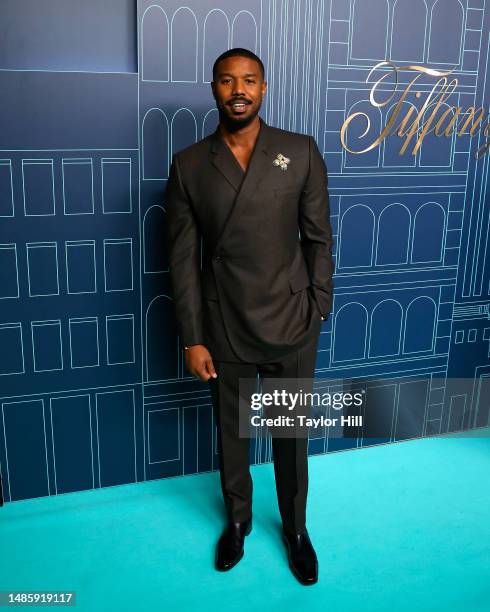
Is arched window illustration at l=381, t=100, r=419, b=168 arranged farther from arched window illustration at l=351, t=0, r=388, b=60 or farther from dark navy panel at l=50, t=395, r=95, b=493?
dark navy panel at l=50, t=395, r=95, b=493

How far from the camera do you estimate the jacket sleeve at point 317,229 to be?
2.16 metres

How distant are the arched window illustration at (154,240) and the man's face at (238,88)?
600 mm

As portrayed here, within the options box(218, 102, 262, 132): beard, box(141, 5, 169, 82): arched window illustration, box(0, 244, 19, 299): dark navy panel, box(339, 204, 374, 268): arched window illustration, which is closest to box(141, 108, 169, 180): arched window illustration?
box(141, 5, 169, 82): arched window illustration

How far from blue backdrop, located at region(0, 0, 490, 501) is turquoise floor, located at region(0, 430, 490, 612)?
0.52 ft

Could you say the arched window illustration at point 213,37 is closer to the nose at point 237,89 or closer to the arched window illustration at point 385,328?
the nose at point 237,89

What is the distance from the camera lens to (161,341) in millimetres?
2666

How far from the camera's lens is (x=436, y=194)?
9.60 ft

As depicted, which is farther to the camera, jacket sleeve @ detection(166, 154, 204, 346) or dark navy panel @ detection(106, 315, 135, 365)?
dark navy panel @ detection(106, 315, 135, 365)

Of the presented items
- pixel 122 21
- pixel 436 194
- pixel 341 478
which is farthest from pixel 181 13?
pixel 341 478

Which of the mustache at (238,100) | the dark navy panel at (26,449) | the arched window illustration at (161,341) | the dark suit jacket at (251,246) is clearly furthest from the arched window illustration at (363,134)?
the dark navy panel at (26,449)

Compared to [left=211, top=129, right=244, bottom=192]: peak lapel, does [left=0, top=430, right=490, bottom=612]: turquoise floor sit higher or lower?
lower

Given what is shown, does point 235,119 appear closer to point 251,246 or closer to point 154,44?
point 251,246

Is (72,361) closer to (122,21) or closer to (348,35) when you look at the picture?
(122,21)

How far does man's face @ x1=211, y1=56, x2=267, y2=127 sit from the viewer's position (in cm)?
198
